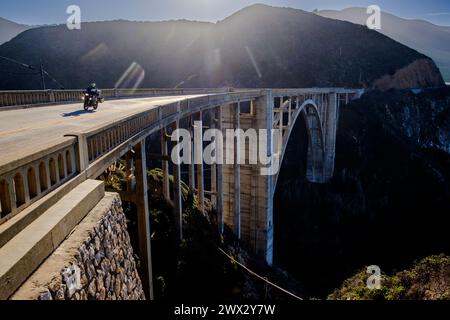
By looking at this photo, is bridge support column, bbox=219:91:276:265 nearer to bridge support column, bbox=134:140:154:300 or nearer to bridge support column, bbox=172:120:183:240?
bridge support column, bbox=172:120:183:240

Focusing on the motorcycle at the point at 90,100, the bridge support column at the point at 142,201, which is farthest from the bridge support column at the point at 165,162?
the bridge support column at the point at 142,201

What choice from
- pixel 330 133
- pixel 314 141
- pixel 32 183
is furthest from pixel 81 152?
pixel 330 133

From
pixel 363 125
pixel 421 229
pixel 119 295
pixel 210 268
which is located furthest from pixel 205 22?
pixel 119 295

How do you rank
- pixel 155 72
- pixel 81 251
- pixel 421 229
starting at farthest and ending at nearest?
pixel 155 72 < pixel 421 229 < pixel 81 251

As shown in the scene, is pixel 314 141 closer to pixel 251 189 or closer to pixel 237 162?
pixel 251 189
